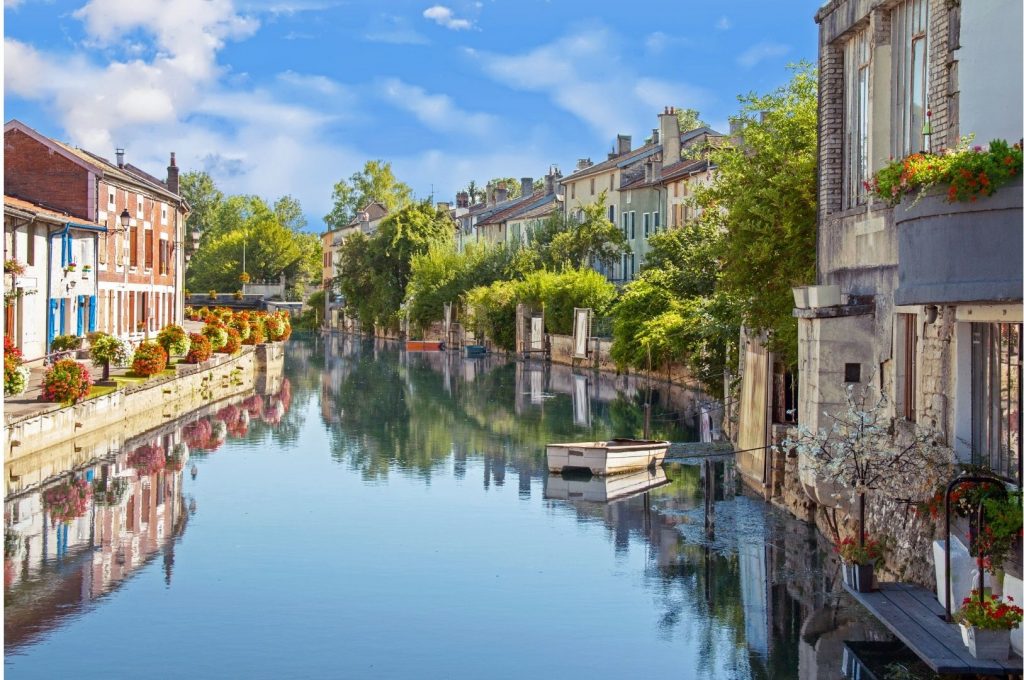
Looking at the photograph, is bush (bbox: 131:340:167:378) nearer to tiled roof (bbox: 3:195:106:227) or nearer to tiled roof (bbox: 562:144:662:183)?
tiled roof (bbox: 3:195:106:227)

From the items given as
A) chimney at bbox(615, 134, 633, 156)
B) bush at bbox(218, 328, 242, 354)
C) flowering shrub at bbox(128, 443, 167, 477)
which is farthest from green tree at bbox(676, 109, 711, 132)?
flowering shrub at bbox(128, 443, 167, 477)

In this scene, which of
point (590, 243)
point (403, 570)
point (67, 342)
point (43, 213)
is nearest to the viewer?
point (403, 570)

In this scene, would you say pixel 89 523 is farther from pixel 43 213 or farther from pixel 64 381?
pixel 43 213

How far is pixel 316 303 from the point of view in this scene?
11800cm

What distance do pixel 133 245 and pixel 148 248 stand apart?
2345mm

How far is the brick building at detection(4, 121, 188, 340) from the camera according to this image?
45.7 meters

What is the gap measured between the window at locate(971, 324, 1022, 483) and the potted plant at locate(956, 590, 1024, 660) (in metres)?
1.90

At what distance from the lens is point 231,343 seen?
50.6 metres

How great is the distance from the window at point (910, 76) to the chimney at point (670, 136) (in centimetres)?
5258

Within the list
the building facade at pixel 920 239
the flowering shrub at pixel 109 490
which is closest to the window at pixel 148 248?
the flowering shrub at pixel 109 490

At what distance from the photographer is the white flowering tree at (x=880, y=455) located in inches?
497

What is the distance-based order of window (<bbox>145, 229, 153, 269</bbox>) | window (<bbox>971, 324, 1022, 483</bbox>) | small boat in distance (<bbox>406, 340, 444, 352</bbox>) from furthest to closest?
small boat in distance (<bbox>406, 340, 444, 352</bbox>)
window (<bbox>145, 229, 153, 269</bbox>)
window (<bbox>971, 324, 1022, 483</bbox>)

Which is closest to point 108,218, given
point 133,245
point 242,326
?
point 133,245

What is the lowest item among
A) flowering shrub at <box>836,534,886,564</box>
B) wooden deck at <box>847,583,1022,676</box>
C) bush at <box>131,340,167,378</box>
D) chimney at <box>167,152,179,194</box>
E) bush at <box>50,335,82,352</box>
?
wooden deck at <box>847,583,1022,676</box>
